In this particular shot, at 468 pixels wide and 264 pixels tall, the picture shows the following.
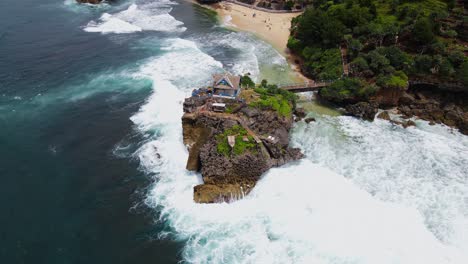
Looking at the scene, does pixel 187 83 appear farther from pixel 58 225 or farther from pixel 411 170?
pixel 411 170

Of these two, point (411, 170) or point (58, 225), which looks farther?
point (411, 170)

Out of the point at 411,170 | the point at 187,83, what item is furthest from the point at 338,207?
the point at 187,83

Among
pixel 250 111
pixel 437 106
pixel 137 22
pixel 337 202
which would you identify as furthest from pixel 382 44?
pixel 137 22

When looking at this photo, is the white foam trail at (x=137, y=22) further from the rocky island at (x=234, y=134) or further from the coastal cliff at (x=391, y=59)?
the rocky island at (x=234, y=134)

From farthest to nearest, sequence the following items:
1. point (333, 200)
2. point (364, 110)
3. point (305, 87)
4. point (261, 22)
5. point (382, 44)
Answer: point (261, 22) < point (382, 44) < point (305, 87) < point (364, 110) < point (333, 200)

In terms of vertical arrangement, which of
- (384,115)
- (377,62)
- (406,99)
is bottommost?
(384,115)

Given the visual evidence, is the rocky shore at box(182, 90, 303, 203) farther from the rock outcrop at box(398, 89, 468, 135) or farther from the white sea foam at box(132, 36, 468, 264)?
the rock outcrop at box(398, 89, 468, 135)

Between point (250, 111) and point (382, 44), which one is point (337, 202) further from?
point (382, 44)

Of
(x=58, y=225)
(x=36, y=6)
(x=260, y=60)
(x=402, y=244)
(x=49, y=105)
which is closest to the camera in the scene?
(x=402, y=244)

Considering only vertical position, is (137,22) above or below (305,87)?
above
